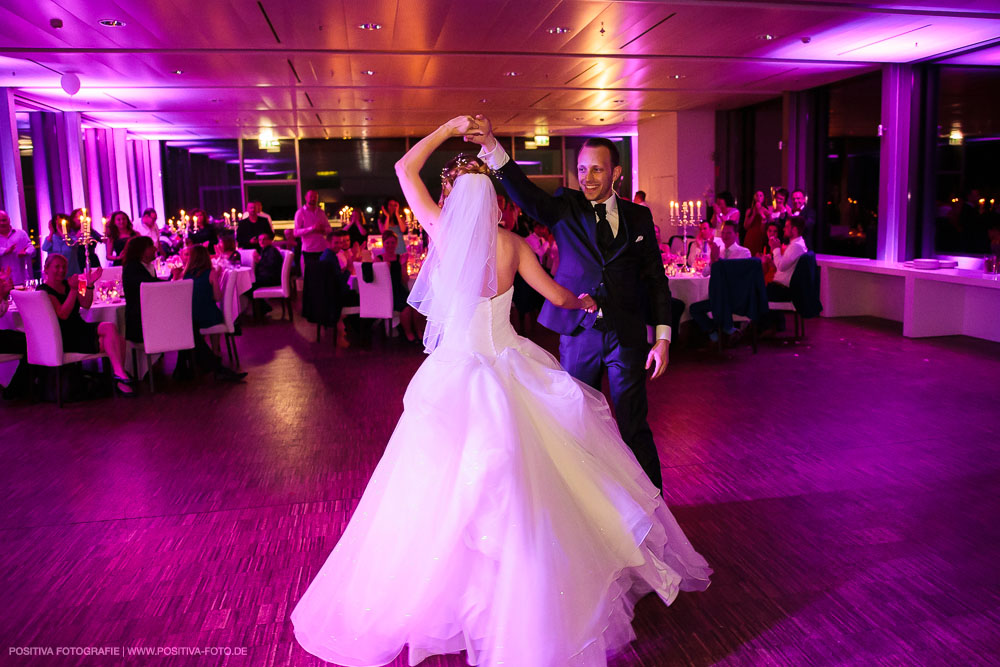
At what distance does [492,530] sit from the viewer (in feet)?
7.77

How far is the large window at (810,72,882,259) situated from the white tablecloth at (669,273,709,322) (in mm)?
3918

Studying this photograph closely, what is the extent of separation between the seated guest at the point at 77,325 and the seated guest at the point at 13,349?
28 centimetres

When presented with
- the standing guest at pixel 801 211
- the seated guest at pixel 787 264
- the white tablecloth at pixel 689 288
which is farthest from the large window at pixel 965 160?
the white tablecloth at pixel 689 288

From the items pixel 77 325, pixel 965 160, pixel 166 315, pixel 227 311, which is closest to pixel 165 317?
pixel 166 315

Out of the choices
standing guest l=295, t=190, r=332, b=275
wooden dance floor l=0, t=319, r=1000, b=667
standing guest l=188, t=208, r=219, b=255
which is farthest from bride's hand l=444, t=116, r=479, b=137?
standing guest l=188, t=208, r=219, b=255

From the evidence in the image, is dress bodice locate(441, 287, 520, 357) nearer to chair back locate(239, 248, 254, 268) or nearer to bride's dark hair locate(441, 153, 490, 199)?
bride's dark hair locate(441, 153, 490, 199)

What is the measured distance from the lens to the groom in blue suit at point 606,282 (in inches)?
121

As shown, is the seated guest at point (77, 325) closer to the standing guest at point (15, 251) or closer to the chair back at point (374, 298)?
the chair back at point (374, 298)

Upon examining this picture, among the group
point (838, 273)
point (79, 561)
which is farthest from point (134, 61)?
point (838, 273)

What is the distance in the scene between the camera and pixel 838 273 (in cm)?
993

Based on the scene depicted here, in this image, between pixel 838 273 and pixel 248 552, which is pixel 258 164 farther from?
pixel 248 552

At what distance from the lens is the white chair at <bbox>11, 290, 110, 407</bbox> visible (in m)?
5.89

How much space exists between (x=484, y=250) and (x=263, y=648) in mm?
1503

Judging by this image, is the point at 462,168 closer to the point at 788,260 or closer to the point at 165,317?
the point at 165,317
